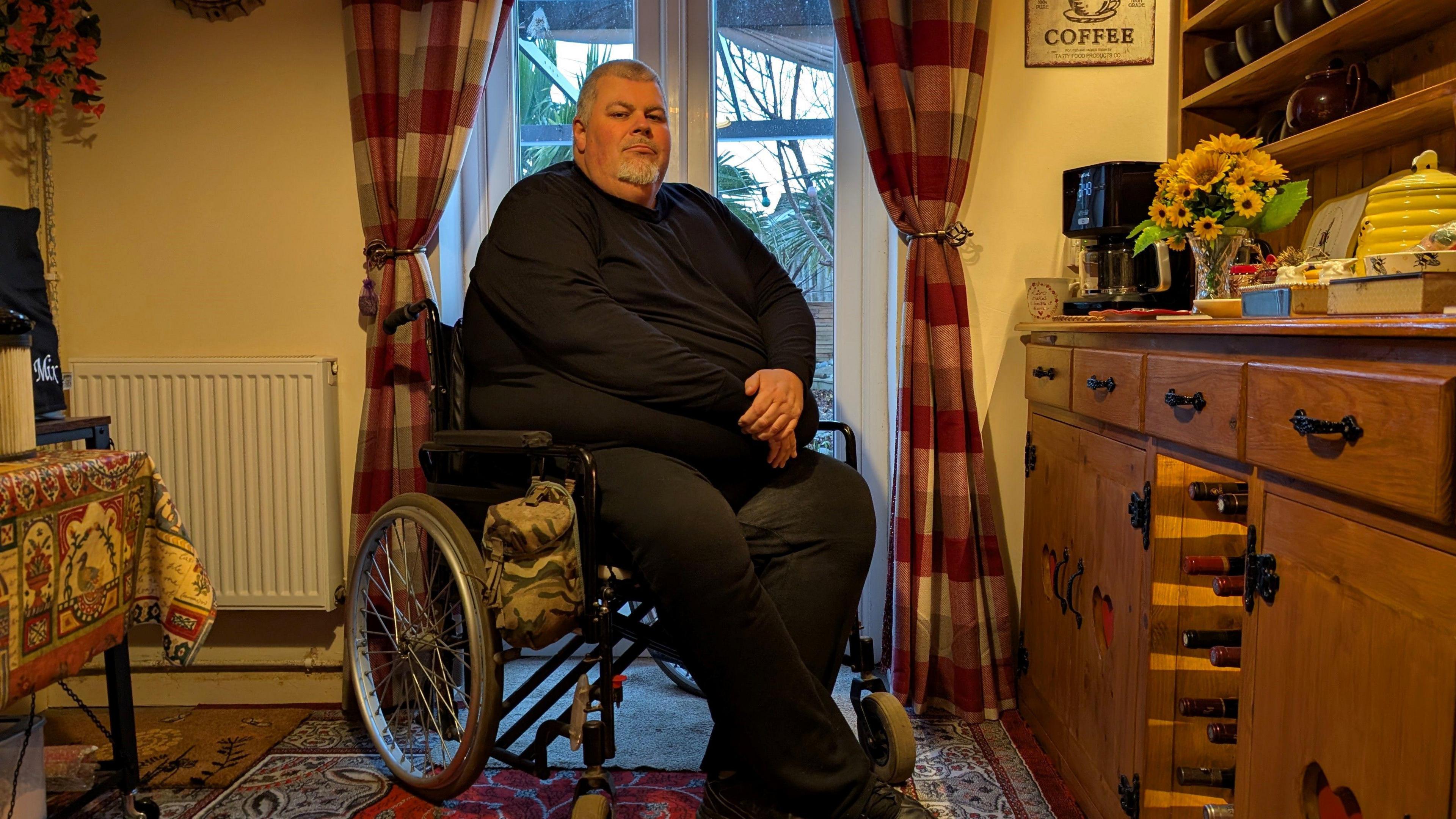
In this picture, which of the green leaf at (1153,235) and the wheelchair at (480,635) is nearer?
the wheelchair at (480,635)

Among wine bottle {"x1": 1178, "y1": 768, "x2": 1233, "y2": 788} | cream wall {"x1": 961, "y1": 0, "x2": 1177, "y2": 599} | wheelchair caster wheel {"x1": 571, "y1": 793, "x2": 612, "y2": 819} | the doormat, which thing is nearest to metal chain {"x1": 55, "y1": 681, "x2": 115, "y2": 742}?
the doormat

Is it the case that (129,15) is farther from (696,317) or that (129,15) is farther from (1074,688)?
(1074,688)

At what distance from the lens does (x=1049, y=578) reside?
6.52 feet

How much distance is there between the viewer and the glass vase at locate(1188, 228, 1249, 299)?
1.66m

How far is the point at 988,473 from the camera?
241 centimetres

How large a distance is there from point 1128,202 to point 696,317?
95 cm

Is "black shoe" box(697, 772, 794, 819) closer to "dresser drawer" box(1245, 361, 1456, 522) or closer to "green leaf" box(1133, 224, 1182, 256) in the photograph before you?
"dresser drawer" box(1245, 361, 1456, 522)

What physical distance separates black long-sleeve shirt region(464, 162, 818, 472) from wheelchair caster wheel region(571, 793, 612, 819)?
22.7 inches

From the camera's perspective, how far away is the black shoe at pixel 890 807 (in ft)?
4.90

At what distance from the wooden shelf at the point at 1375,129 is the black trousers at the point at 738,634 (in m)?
1.20

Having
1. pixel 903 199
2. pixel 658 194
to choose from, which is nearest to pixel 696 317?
pixel 658 194

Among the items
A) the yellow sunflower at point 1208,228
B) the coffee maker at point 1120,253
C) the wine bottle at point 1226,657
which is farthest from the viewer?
the coffee maker at point 1120,253

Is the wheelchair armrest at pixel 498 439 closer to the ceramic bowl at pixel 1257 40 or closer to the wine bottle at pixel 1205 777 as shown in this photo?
the wine bottle at pixel 1205 777

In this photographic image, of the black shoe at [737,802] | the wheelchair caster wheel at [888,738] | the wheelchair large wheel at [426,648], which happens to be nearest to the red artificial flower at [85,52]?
the wheelchair large wheel at [426,648]
